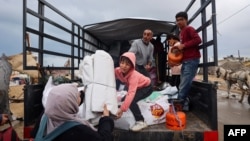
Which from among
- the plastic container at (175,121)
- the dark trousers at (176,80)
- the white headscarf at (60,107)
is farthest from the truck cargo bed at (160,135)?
the dark trousers at (176,80)

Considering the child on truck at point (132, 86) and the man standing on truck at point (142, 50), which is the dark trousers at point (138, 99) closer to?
the child on truck at point (132, 86)

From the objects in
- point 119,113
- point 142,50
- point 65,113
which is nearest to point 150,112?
point 119,113

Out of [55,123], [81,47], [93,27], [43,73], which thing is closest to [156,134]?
[55,123]

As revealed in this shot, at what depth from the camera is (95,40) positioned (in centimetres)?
624

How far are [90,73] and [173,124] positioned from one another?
97 cm

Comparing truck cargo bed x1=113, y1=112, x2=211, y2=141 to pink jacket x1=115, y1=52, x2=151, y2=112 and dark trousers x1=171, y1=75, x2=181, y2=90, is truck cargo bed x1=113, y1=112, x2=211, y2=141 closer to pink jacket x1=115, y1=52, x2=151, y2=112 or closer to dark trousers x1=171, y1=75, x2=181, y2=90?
pink jacket x1=115, y1=52, x2=151, y2=112

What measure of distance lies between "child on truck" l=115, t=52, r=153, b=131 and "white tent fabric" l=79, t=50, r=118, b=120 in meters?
0.21

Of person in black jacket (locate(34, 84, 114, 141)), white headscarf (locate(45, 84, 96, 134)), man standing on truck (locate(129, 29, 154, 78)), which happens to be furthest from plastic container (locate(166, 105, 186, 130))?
man standing on truck (locate(129, 29, 154, 78))

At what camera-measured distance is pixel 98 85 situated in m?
2.17

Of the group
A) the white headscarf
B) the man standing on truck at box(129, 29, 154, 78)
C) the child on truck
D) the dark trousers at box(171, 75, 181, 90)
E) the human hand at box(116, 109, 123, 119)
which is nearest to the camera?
the white headscarf

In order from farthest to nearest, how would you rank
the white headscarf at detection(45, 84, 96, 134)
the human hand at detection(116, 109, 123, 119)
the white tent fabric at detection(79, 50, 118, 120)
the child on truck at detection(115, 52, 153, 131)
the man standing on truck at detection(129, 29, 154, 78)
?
the man standing on truck at detection(129, 29, 154, 78), the child on truck at detection(115, 52, 153, 131), the human hand at detection(116, 109, 123, 119), the white tent fabric at detection(79, 50, 118, 120), the white headscarf at detection(45, 84, 96, 134)

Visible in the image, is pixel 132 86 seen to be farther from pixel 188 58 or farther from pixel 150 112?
pixel 188 58

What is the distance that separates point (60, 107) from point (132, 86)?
120cm

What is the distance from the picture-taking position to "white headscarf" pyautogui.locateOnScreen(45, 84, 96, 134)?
1464 millimetres
